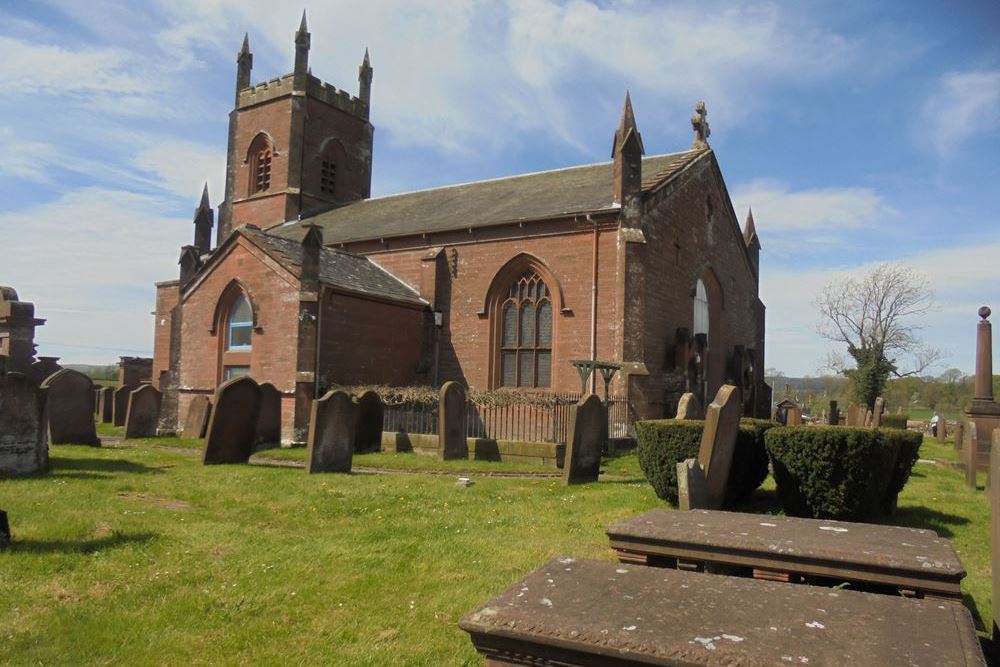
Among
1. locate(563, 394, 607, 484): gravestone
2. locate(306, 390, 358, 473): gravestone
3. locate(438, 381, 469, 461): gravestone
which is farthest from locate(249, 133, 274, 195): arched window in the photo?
locate(563, 394, 607, 484): gravestone

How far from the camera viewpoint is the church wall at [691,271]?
21.2m

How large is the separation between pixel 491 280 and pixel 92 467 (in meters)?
13.3

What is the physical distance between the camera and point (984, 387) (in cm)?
1720

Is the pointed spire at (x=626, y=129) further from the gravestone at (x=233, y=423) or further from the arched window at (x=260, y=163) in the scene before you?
the arched window at (x=260, y=163)

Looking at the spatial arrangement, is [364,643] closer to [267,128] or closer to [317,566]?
[317,566]

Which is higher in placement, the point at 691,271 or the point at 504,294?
the point at 691,271

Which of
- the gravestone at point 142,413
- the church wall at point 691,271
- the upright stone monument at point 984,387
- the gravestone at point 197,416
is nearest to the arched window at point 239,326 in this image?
the gravestone at point 197,416

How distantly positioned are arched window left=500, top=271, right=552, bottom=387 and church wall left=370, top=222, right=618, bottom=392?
0.56 meters

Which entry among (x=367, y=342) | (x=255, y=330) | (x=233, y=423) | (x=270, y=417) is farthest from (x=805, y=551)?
(x=255, y=330)

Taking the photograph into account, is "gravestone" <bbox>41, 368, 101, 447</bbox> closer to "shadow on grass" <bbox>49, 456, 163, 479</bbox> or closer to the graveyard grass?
"shadow on grass" <bbox>49, 456, 163, 479</bbox>

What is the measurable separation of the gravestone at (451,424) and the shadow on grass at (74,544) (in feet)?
28.5

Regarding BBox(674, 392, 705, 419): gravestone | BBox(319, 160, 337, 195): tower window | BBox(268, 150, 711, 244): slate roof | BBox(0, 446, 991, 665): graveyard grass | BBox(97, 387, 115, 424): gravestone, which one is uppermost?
BBox(319, 160, 337, 195): tower window

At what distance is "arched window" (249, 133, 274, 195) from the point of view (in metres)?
34.8

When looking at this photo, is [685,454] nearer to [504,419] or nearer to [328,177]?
[504,419]
